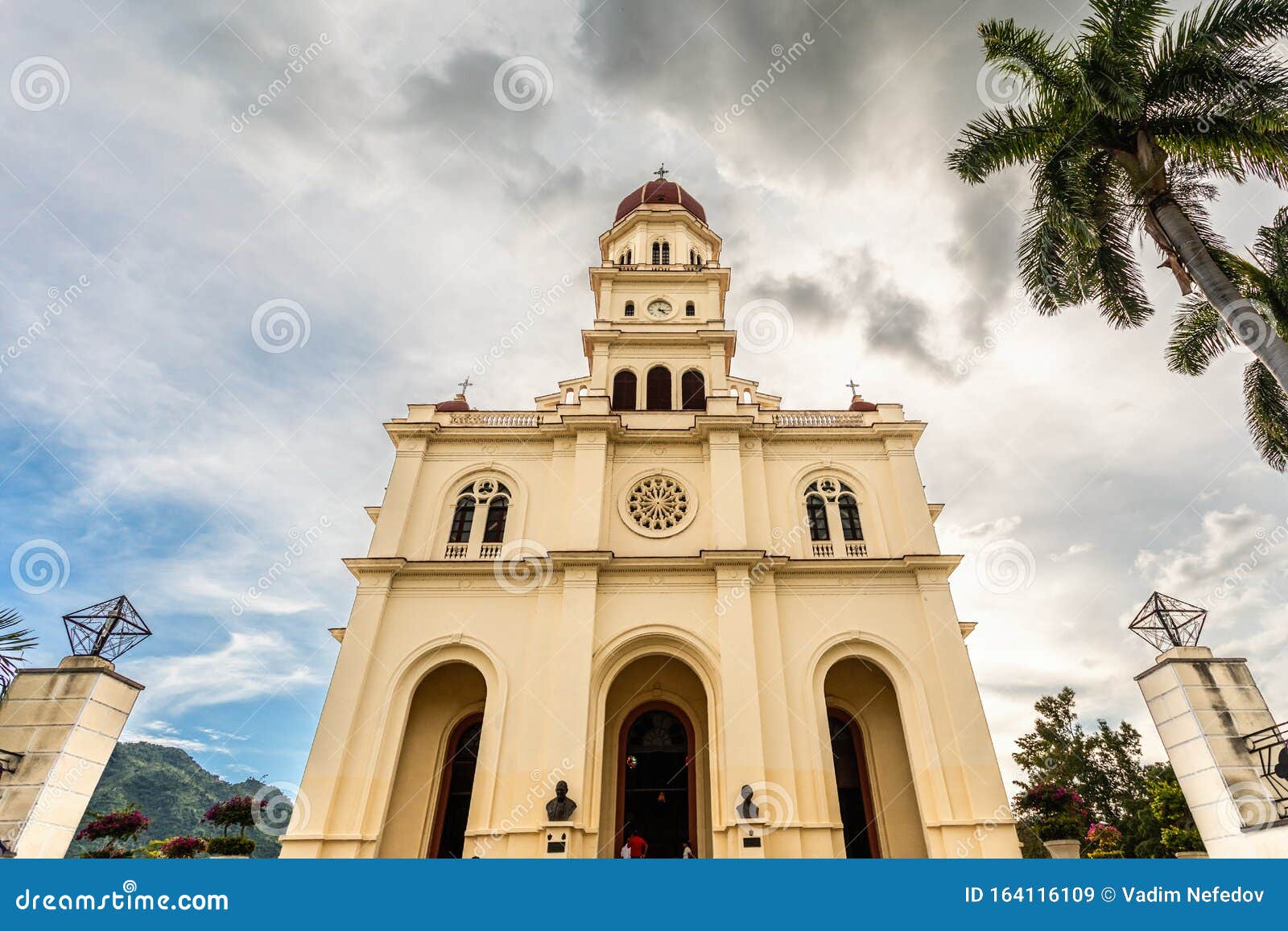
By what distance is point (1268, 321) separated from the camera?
35.4ft

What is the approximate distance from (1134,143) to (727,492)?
11479 millimetres

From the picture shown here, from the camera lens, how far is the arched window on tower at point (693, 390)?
21531mm

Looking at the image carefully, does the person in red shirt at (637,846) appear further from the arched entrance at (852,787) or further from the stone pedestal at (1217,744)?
the stone pedestal at (1217,744)

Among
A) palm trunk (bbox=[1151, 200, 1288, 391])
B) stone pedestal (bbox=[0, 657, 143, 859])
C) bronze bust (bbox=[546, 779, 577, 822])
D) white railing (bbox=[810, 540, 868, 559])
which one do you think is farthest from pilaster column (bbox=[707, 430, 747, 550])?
stone pedestal (bbox=[0, 657, 143, 859])

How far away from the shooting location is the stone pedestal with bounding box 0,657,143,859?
7.66m

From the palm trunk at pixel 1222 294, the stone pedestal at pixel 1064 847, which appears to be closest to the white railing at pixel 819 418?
the palm trunk at pixel 1222 294

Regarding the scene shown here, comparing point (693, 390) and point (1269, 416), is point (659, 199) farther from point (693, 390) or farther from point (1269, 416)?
point (1269, 416)

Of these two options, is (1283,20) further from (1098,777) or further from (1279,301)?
(1098,777)

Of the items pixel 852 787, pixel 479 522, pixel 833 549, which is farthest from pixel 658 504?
pixel 852 787

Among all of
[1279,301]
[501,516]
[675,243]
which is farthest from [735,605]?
[675,243]

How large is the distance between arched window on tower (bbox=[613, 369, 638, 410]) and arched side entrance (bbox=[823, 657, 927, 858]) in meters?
10.7

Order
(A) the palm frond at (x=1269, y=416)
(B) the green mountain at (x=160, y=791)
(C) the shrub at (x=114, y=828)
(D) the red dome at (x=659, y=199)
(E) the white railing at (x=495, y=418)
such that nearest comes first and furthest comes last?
(A) the palm frond at (x=1269, y=416), (C) the shrub at (x=114, y=828), (E) the white railing at (x=495, y=418), (D) the red dome at (x=659, y=199), (B) the green mountain at (x=160, y=791)

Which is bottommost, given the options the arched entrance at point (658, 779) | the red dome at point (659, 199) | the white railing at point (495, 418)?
the arched entrance at point (658, 779)

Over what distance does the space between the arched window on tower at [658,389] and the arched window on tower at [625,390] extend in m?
0.44
